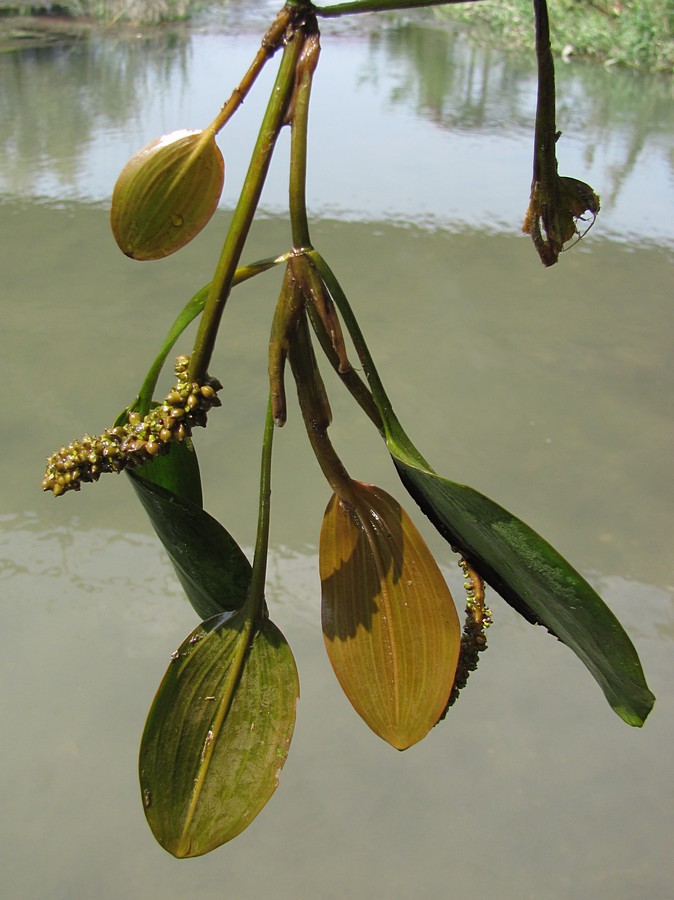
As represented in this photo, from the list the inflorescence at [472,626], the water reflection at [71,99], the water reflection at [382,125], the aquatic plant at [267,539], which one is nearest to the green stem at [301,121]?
the aquatic plant at [267,539]

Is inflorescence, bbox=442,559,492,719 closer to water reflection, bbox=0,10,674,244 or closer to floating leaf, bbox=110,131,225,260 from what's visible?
floating leaf, bbox=110,131,225,260

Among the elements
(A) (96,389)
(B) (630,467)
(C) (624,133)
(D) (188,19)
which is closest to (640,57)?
(C) (624,133)

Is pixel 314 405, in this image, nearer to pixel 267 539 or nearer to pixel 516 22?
pixel 267 539

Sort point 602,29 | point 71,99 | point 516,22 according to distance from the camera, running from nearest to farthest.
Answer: point 71,99, point 602,29, point 516,22

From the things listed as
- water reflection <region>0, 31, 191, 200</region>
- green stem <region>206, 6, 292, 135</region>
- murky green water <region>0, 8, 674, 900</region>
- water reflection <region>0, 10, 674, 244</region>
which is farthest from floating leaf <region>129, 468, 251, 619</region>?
water reflection <region>0, 31, 191, 200</region>

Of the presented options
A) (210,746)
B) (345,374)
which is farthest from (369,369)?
(210,746)

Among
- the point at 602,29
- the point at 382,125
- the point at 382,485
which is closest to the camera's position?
the point at 382,485

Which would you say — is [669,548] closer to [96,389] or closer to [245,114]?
[96,389]
